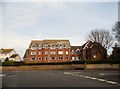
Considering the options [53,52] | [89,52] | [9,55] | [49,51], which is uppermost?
[49,51]

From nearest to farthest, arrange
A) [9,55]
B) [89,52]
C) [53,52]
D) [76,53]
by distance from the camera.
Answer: [89,52] < [53,52] < [76,53] < [9,55]

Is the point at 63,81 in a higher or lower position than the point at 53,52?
lower

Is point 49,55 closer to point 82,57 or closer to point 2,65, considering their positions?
point 82,57

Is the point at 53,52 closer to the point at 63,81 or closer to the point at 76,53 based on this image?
the point at 76,53

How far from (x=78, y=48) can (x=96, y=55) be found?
518 inches

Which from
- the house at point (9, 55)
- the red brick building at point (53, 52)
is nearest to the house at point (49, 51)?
the red brick building at point (53, 52)

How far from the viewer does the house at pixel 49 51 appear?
336 feet

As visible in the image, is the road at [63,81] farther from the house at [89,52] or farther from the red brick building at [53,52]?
the red brick building at [53,52]

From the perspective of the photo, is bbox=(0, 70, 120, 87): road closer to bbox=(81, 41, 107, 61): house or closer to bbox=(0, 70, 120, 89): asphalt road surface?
bbox=(0, 70, 120, 89): asphalt road surface

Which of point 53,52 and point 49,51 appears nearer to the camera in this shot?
point 49,51

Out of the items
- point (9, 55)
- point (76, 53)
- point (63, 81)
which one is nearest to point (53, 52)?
point (76, 53)

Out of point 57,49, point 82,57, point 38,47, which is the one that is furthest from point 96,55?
point 38,47

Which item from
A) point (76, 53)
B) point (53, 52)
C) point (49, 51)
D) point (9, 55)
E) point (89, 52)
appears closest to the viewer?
point (89, 52)

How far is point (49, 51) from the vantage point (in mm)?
103375
